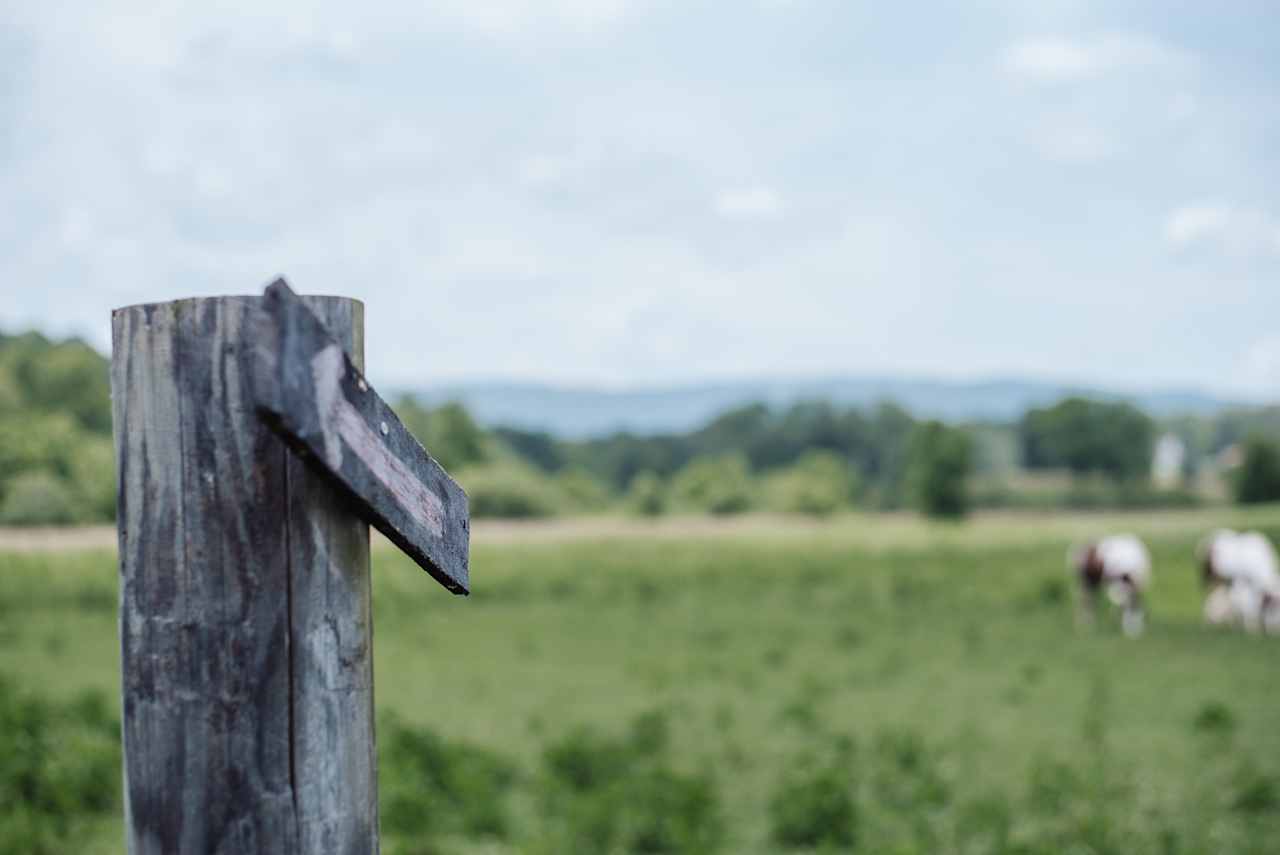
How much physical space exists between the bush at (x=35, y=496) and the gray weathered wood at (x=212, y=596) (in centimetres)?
448

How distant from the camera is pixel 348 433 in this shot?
4.05 ft

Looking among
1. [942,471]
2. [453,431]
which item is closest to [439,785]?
[453,431]

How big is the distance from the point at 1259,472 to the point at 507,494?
2414 centimetres

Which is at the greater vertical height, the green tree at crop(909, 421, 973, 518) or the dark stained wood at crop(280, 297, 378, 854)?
the dark stained wood at crop(280, 297, 378, 854)

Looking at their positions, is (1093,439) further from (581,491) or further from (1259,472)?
(581,491)

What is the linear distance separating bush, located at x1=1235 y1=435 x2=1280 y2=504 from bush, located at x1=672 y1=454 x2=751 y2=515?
1495 centimetres

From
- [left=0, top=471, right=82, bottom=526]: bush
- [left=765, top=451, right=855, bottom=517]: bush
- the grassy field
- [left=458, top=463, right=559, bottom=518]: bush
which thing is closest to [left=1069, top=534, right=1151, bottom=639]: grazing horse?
the grassy field

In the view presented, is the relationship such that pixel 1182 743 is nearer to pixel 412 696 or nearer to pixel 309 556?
pixel 412 696

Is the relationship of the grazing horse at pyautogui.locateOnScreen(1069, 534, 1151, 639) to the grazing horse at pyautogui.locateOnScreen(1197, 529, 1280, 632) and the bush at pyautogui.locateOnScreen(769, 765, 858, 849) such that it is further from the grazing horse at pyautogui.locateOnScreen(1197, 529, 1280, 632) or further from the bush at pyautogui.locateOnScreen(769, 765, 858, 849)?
the bush at pyautogui.locateOnScreen(769, 765, 858, 849)

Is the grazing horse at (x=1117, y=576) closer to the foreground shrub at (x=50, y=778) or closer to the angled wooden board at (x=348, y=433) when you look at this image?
the foreground shrub at (x=50, y=778)

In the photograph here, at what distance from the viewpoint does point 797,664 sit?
1280cm

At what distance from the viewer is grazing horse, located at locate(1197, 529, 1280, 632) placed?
54.1 feet

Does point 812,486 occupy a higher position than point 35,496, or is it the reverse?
point 35,496

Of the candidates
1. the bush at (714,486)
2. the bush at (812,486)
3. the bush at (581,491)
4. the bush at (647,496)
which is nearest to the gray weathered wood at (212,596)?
the bush at (581,491)
